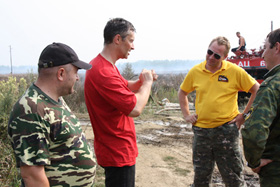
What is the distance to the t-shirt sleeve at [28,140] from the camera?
5.22 feet

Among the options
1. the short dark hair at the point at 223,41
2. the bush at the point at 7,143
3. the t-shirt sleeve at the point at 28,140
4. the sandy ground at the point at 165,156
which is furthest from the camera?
the sandy ground at the point at 165,156

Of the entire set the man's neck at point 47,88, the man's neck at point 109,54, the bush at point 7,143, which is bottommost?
the bush at point 7,143

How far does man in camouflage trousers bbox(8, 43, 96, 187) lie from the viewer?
1.60 m

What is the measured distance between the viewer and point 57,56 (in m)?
1.83

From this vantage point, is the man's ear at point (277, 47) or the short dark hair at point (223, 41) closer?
the man's ear at point (277, 47)

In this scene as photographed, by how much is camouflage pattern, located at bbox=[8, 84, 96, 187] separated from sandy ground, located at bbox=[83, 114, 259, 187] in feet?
9.50

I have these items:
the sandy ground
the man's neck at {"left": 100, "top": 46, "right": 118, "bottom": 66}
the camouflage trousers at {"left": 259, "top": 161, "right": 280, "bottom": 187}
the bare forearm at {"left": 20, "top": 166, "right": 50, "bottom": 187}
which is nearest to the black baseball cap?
the man's neck at {"left": 100, "top": 46, "right": 118, "bottom": 66}

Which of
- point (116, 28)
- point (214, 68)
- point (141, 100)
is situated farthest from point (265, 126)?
point (214, 68)

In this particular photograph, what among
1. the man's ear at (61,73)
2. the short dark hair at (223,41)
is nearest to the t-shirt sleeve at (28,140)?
the man's ear at (61,73)

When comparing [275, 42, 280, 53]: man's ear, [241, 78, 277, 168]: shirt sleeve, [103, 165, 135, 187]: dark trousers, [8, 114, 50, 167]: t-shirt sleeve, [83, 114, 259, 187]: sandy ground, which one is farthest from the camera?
[83, 114, 259, 187]: sandy ground

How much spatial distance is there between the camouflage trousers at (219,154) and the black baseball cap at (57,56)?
1869mm

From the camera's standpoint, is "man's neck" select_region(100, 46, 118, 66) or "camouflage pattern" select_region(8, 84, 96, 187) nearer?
"camouflage pattern" select_region(8, 84, 96, 187)

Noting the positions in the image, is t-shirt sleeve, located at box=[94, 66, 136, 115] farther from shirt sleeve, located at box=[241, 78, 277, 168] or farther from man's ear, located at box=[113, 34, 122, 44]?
shirt sleeve, located at box=[241, 78, 277, 168]

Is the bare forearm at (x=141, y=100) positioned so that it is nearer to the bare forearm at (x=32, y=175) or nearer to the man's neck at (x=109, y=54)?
the man's neck at (x=109, y=54)
